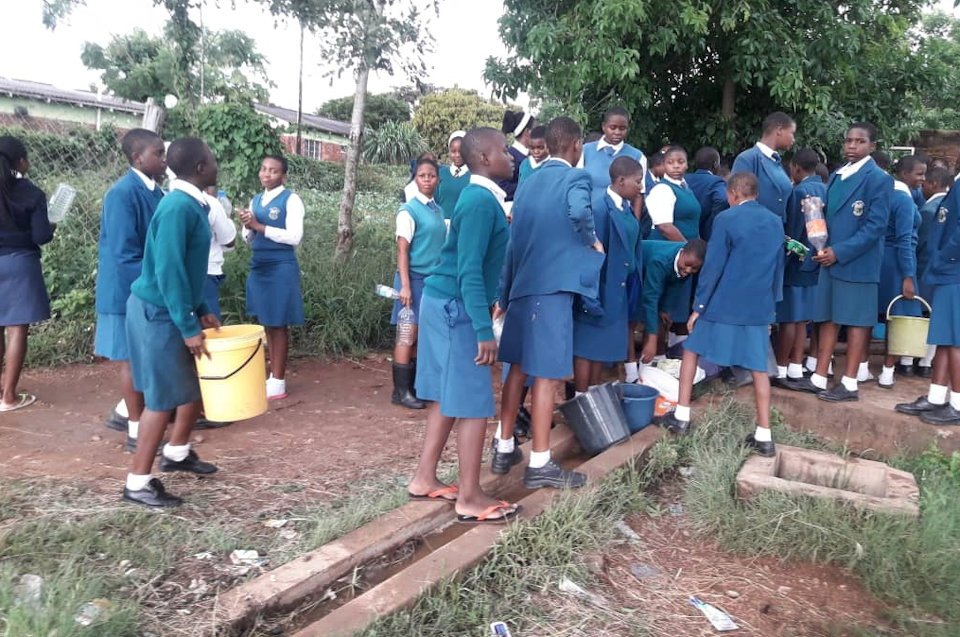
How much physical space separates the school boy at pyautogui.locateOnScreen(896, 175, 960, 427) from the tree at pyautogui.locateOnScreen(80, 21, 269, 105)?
615 cm

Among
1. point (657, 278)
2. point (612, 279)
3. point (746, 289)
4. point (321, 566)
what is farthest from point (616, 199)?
point (321, 566)

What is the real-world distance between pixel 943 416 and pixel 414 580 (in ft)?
11.9

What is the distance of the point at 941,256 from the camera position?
14.9 ft

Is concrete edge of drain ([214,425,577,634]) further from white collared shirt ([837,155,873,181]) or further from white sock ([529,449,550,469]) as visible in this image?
white collared shirt ([837,155,873,181])

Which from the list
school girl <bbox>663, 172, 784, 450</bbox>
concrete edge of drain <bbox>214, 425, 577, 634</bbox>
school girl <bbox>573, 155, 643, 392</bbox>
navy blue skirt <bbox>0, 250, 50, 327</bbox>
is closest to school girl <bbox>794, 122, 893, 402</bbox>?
school girl <bbox>663, 172, 784, 450</bbox>

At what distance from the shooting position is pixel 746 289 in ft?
13.6

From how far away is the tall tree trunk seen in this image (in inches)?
274

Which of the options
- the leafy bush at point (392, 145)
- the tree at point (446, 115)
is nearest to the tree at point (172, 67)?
the leafy bush at point (392, 145)

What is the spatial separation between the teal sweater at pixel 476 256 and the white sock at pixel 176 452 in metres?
1.67

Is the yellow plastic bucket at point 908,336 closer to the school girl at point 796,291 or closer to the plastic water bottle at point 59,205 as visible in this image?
the school girl at point 796,291

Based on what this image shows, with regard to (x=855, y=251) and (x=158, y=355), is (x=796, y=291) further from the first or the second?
(x=158, y=355)

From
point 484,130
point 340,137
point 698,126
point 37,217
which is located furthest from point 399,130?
point 484,130

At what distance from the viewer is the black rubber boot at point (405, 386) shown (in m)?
5.15

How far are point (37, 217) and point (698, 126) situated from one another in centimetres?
620
